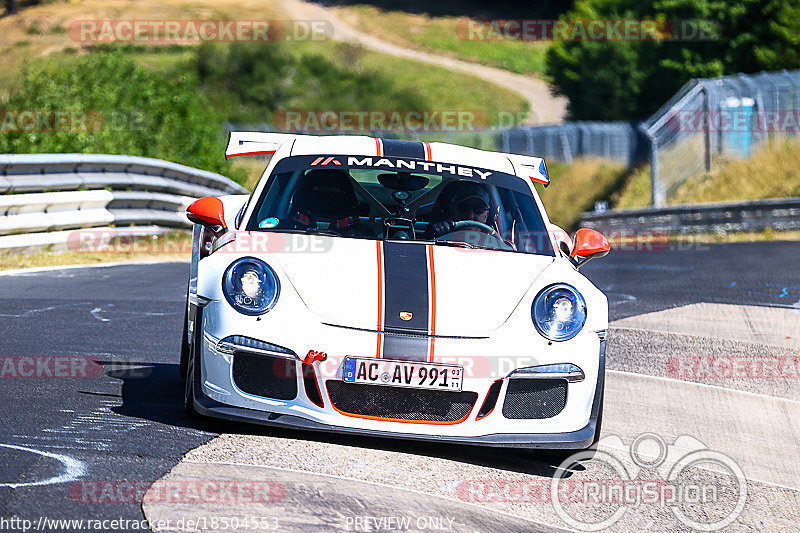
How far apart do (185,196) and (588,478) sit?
11.8m

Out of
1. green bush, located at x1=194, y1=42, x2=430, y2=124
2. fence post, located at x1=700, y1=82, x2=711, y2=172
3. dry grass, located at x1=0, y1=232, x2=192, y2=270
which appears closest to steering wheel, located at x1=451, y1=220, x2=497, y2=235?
dry grass, located at x1=0, y1=232, x2=192, y2=270

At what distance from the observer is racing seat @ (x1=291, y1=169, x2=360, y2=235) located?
5938 millimetres

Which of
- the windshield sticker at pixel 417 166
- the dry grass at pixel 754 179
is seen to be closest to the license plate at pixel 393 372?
the windshield sticker at pixel 417 166

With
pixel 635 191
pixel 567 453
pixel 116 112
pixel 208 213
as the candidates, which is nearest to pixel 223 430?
pixel 208 213

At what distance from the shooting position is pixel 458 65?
89875mm

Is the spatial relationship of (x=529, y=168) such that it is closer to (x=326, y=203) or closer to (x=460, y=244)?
(x=460, y=244)

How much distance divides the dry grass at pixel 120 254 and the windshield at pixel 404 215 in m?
6.01

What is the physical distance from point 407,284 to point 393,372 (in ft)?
1.61

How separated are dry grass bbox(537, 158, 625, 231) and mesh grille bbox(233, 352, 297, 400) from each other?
31313mm

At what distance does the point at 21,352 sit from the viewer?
6.66 metres

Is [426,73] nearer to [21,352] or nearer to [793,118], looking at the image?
[793,118]

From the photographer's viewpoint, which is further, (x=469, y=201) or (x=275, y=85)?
(x=275, y=85)

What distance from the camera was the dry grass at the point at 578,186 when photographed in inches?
1451

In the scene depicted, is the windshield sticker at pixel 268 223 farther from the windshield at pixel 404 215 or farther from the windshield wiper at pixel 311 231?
the windshield wiper at pixel 311 231
